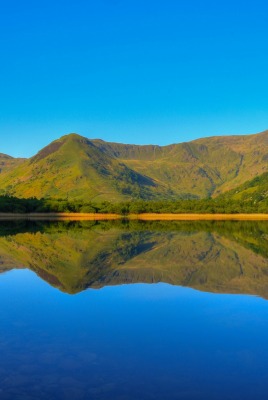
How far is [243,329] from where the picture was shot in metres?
20.2

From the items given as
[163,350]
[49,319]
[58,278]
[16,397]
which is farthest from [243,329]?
[58,278]

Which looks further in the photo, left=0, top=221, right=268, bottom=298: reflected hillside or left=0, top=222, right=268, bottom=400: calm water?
→ left=0, top=221, right=268, bottom=298: reflected hillside

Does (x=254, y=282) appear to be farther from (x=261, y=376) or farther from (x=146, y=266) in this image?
(x=261, y=376)

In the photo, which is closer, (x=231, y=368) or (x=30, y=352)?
(x=231, y=368)

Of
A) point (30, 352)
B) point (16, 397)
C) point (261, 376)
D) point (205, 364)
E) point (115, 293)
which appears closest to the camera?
point (16, 397)

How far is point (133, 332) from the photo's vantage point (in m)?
19.2

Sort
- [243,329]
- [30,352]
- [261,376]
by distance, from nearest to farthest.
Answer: [261,376]
[30,352]
[243,329]

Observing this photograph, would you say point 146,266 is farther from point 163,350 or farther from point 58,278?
point 163,350

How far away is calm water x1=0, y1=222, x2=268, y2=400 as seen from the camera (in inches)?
524

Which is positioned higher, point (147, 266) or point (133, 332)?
point (133, 332)

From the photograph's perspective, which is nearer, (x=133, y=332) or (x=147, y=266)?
(x=133, y=332)

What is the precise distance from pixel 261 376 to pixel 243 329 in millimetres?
6121

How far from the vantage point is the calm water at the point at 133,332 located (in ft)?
43.7

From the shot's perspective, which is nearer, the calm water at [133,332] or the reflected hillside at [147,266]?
the calm water at [133,332]
